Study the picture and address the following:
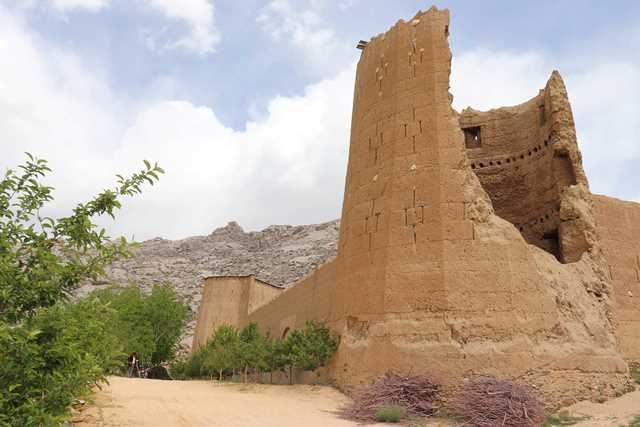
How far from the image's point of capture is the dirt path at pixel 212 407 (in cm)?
913

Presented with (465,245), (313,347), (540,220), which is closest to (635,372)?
(540,220)

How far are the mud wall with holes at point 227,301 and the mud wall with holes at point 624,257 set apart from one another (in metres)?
18.9

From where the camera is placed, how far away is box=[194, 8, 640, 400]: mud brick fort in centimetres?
1100

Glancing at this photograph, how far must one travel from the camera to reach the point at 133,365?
29.5 metres

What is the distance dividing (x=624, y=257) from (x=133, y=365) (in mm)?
23605

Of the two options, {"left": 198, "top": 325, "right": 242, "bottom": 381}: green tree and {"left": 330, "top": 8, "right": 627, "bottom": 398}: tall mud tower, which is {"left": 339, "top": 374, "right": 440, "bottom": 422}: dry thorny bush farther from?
{"left": 198, "top": 325, "right": 242, "bottom": 381}: green tree

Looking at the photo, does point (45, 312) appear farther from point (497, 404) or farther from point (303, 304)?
point (303, 304)

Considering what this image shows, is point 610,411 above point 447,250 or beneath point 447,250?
beneath

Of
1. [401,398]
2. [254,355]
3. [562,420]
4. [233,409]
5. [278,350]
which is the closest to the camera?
[562,420]

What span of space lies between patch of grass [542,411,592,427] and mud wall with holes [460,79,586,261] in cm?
490

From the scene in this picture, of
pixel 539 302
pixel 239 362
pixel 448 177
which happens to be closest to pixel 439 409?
pixel 539 302

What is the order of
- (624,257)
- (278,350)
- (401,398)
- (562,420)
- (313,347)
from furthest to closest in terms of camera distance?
(624,257) < (278,350) < (313,347) < (401,398) < (562,420)

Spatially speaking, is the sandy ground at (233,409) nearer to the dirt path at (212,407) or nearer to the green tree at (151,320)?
the dirt path at (212,407)

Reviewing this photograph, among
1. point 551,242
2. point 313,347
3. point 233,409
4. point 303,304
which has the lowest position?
point 233,409
